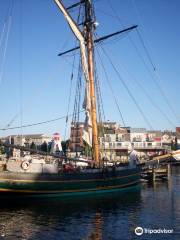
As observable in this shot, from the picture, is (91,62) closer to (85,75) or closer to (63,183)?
(85,75)

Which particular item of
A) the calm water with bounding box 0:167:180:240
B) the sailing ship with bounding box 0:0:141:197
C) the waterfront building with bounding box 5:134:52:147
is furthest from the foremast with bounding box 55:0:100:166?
the waterfront building with bounding box 5:134:52:147

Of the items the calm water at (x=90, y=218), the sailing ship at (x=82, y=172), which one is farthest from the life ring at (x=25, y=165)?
the calm water at (x=90, y=218)

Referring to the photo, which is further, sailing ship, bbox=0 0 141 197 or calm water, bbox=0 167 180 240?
sailing ship, bbox=0 0 141 197

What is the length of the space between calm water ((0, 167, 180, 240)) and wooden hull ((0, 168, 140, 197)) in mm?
947

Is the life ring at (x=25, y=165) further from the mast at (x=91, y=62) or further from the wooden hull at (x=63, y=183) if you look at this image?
the mast at (x=91, y=62)

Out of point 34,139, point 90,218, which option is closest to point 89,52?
point 90,218

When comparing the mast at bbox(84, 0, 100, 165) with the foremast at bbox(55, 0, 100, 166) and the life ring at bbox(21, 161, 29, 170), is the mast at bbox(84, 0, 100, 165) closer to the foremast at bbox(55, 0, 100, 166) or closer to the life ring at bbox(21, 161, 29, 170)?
the foremast at bbox(55, 0, 100, 166)

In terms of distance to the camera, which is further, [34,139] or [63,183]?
[34,139]

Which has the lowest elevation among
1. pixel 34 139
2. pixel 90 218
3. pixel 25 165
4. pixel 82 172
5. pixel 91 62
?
pixel 90 218

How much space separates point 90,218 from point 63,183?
24.1ft

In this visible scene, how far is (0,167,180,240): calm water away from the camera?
19.8 m

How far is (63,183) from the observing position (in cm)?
3070

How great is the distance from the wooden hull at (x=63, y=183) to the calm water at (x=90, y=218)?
95 cm

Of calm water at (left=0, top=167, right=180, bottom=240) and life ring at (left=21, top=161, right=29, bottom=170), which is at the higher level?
life ring at (left=21, top=161, right=29, bottom=170)
